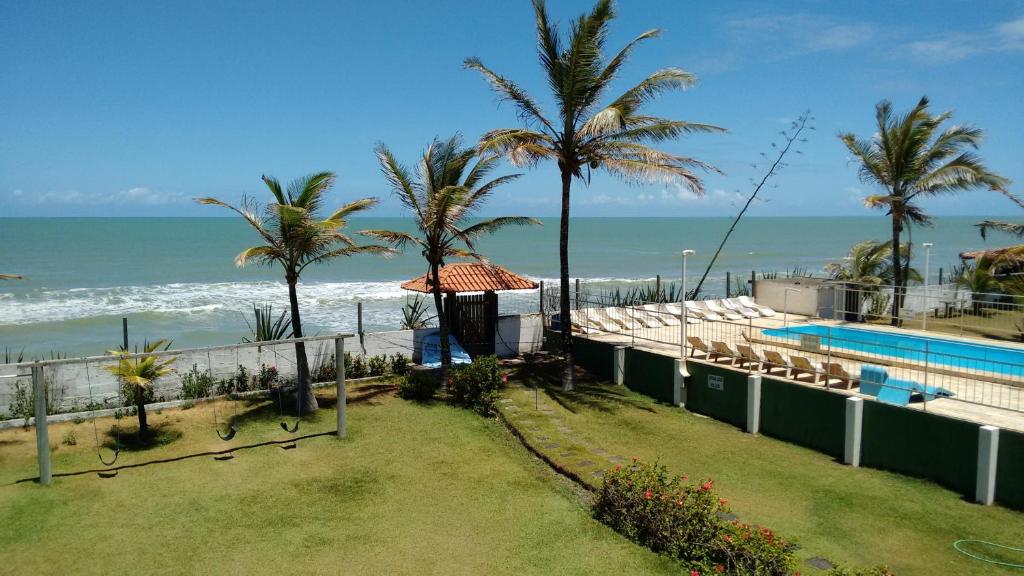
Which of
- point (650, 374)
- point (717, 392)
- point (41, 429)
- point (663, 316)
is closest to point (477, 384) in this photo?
point (650, 374)

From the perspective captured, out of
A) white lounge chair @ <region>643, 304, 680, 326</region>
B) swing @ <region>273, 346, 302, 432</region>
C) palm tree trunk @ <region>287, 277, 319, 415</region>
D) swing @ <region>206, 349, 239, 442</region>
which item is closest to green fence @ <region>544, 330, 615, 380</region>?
white lounge chair @ <region>643, 304, 680, 326</region>

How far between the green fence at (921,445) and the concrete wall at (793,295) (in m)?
8.68

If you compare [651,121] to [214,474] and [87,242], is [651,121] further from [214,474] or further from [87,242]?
[87,242]

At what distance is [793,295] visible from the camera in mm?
19344

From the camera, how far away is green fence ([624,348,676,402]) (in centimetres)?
1343

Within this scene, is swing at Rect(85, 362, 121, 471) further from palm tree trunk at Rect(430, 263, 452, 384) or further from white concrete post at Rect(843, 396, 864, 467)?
white concrete post at Rect(843, 396, 864, 467)

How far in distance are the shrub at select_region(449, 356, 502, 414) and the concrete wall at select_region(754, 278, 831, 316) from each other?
9.28 metres

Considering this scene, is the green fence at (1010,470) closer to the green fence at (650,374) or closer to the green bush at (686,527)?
the green bush at (686,527)

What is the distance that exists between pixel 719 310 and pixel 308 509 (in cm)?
1339

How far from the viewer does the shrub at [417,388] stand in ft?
44.8

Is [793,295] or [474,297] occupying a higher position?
[474,297]

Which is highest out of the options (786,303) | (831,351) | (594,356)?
(786,303)

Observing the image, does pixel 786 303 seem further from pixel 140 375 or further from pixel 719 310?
pixel 140 375

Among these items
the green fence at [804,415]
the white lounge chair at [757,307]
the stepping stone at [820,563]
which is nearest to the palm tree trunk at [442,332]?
the green fence at [804,415]
